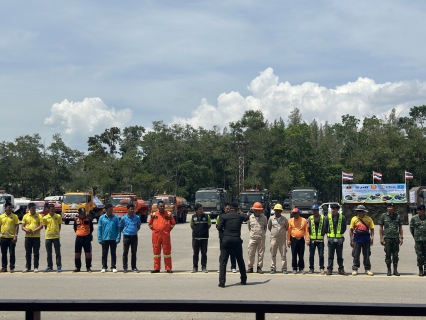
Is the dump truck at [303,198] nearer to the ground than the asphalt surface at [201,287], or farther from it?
farther from it

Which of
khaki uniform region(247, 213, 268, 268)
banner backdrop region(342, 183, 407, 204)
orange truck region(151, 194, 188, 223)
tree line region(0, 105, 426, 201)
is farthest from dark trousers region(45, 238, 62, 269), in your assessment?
tree line region(0, 105, 426, 201)

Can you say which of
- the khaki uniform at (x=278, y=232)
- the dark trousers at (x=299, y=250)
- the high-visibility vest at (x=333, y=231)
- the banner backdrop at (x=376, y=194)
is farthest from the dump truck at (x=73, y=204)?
the high-visibility vest at (x=333, y=231)

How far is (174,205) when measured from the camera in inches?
1720

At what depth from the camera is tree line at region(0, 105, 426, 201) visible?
266ft

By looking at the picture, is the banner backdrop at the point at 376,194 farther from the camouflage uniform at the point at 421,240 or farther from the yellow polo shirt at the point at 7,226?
the yellow polo shirt at the point at 7,226

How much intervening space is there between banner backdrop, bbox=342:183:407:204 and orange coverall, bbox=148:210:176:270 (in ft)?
72.7

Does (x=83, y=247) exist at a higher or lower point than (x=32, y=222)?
lower

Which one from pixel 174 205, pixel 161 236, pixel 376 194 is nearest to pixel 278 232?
pixel 161 236

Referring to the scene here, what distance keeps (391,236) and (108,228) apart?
7.64m

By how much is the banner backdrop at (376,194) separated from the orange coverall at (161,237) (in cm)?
2217

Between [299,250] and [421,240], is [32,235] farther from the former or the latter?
[421,240]

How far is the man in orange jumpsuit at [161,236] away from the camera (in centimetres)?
1515

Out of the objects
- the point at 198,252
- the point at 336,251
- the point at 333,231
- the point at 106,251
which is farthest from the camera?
the point at 106,251

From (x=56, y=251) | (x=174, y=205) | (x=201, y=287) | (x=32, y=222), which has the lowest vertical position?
(x=201, y=287)
